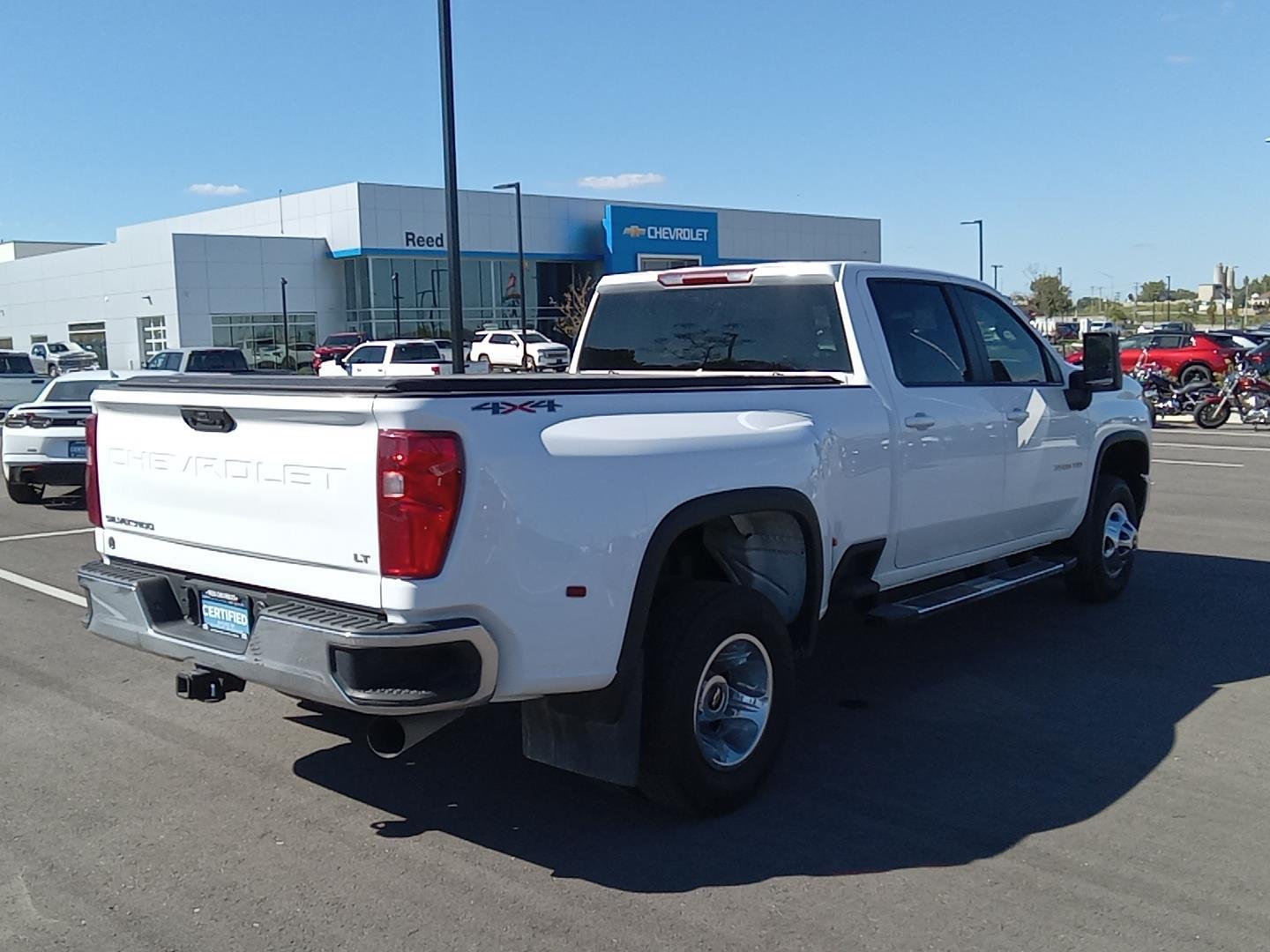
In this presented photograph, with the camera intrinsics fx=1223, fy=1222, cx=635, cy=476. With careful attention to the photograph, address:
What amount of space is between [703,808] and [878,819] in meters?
0.67

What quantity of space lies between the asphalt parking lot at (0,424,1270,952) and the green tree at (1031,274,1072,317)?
3066 inches

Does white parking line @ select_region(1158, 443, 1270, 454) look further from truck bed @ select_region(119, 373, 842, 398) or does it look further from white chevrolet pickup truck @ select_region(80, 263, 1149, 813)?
truck bed @ select_region(119, 373, 842, 398)

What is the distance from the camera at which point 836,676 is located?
21.8 ft

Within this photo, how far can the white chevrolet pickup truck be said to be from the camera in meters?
3.86

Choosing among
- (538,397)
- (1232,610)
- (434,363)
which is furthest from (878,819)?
(434,363)

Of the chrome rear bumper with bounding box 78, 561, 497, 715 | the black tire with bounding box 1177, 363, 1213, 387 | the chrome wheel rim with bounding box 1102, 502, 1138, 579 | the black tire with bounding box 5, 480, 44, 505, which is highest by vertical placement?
the black tire with bounding box 1177, 363, 1213, 387

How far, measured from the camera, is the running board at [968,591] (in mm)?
5785

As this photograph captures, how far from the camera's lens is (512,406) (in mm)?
3988

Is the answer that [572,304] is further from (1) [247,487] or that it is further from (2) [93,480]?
(1) [247,487]

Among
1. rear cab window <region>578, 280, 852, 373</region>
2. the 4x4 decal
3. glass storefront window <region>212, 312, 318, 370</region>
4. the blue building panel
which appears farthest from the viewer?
the blue building panel

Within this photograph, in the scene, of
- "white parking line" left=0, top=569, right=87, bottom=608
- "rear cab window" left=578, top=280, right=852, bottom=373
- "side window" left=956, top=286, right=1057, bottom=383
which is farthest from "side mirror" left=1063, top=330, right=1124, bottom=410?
"white parking line" left=0, top=569, right=87, bottom=608

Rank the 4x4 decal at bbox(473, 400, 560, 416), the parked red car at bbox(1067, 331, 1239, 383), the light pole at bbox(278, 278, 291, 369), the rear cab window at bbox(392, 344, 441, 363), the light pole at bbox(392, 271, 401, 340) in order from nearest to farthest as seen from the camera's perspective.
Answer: the 4x4 decal at bbox(473, 400, 560, 416)
the parked red car at bbox(1067, 331, 1239, 383)
the rear cab window at bbox(392, 344, 441, 363)
the light pole at bbox(278, 278, 291, 369)
the light pole at bbox(392, 271, 401, 340)

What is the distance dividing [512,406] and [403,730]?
44.6 inches

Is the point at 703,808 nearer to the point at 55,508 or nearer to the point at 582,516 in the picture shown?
the point at 582,516
